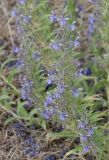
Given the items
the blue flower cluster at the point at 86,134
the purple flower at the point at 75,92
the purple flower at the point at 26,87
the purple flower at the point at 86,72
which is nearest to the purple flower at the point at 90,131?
the blue flower cluster at the point at 86,134

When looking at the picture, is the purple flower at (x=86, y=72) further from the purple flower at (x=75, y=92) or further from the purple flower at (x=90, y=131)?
the purple flower at (x=90, y=131)

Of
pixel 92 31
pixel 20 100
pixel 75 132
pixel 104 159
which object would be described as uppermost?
pixel 92 31

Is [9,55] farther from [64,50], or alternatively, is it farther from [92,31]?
[64,50]

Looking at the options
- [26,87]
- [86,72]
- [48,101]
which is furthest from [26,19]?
[86,72]

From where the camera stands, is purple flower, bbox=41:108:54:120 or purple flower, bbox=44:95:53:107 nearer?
purple flower, bbox=44:95:53:107

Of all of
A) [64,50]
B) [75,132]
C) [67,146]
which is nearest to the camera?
[64,50]

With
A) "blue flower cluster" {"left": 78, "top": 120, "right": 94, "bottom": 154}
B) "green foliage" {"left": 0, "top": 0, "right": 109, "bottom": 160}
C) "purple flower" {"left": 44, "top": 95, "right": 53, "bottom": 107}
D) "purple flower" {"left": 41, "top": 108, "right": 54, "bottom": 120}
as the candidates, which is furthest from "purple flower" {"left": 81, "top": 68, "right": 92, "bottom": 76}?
"blue flower cluster" {"left": 78, "top": 120, "right": 94, "bottom": 154}

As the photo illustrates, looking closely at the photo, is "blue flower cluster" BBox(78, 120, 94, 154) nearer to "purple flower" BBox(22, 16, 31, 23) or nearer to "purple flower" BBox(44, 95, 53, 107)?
"purple flower" BBox(44, 95, 53, 107)

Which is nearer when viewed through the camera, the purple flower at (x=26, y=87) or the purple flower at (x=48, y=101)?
the purple flower at (x=48, y=101)

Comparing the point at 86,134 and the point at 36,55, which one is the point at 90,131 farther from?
the point at 36,55

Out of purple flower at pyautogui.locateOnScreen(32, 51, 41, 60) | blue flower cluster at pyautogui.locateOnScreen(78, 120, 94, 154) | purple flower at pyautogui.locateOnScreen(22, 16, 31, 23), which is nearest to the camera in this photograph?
blue flower cluster at pyautogui.locateOnScreen(78, 120, 94, 154)

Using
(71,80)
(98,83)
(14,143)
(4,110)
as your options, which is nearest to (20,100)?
(4,110)
